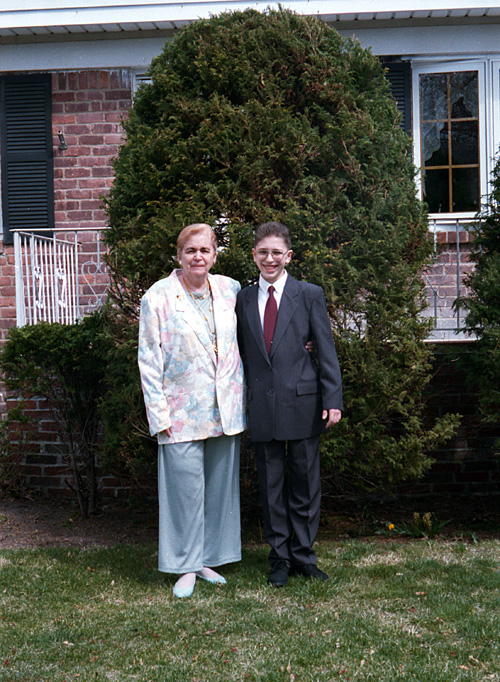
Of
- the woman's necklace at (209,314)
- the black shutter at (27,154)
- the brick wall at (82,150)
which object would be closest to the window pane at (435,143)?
the brick wall at (82,150)

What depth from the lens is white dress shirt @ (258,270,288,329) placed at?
3.83m

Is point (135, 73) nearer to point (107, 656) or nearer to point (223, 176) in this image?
point (223, 176)

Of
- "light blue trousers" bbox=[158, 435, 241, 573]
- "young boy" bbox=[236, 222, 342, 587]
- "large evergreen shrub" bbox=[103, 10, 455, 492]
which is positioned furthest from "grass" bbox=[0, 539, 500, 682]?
"large evergreen shrub" bbox=[103, 10, 455, 492]

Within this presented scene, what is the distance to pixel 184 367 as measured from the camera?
3.75m

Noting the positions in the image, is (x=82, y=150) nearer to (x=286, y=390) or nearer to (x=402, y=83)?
(x=402, y=83)

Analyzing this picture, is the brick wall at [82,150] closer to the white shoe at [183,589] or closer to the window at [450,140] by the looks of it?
the window at [450,140]

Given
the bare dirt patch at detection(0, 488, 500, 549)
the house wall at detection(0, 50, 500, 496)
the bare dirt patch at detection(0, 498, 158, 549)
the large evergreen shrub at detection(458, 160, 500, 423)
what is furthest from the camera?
the house wall at detection(0, 50, 500, 496)

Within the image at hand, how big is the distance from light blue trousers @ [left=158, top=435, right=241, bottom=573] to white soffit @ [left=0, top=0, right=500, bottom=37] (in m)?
4.56

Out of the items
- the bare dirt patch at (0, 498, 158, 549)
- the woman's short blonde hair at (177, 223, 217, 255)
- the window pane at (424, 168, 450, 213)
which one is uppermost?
the window pane at (424, 168, 450, 213)

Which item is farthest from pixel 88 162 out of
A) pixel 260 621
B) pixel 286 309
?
pixel 260 621

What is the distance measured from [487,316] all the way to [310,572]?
6.44 ft

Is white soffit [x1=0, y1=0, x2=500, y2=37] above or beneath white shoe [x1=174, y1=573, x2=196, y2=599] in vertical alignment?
above

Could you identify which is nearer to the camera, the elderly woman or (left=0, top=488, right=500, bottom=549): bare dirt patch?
the elderly woman

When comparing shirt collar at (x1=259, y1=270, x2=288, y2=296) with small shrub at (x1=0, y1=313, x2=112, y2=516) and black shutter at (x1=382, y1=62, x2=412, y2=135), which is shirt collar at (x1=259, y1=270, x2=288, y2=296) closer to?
small shrub at (x1=0, y1=313, x2=112, y2=516)
